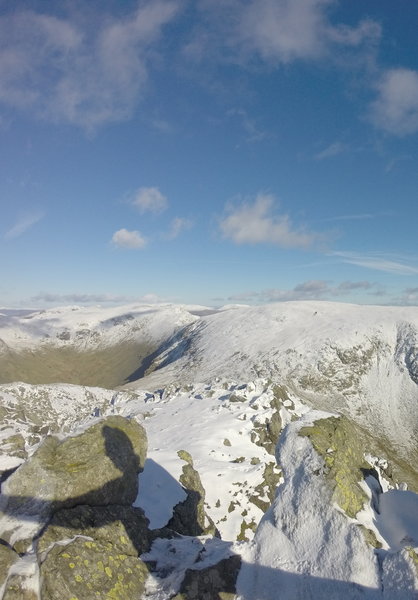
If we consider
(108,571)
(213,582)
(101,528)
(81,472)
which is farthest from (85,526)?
(213,582)

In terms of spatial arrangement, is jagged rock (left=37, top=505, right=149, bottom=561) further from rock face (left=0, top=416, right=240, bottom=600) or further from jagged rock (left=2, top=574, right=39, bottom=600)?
jagged rock (left=2, top=574, right=39, bottom=600)

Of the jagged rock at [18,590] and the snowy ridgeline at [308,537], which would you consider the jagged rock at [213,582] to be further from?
the jagged rock at [18,590]

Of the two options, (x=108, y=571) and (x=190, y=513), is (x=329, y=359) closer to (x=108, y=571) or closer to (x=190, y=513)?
(x=190, y=513)

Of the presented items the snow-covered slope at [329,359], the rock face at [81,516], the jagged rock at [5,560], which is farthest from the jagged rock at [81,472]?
the snow-covered slope at [329,359]

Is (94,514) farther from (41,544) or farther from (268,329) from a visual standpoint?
(268,329)

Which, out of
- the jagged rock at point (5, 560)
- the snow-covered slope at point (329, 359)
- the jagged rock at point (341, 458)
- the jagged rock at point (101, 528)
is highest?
the jagged rock at point (341, 458)

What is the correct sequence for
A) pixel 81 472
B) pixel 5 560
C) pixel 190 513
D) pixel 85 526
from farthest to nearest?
pixel 190 513
pixel 81 472
pixel 85 526
pixel 5 560
